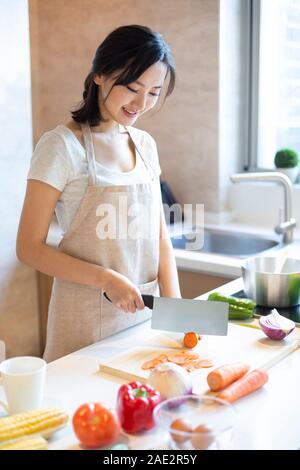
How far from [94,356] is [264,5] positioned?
196 cm

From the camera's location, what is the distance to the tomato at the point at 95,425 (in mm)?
979

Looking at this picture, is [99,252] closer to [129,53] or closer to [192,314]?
[192,314]

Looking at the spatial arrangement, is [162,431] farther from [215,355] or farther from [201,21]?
[201,21]

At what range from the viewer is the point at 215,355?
4.46ft

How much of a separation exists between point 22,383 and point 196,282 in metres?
1.34

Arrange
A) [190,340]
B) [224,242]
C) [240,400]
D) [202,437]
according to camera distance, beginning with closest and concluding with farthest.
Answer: [202,437] → [240,400] → [190,340] → [224,242]

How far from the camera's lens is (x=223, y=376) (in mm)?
1168

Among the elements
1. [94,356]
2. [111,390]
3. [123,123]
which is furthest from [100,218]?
[111,390]

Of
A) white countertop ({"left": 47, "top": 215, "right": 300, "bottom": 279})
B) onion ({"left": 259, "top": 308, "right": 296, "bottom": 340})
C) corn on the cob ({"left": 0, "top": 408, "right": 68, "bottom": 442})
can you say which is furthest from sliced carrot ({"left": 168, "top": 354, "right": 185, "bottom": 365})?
white countertop ({"left": 47, "top": 215, "right": 300, "bottom": 279})

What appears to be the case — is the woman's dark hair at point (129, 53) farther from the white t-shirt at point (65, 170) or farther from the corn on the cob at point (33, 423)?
the corn on the cob at point (33, 423)

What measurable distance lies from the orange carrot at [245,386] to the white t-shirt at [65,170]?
625 mm

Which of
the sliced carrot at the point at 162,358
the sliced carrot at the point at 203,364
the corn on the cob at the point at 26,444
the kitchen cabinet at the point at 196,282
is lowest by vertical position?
the kitchen cabinet at the point at 196,282

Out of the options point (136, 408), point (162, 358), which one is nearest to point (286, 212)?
point (162, 358)

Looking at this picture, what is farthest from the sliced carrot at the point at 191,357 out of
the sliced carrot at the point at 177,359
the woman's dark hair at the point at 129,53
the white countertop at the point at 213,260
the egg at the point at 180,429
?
the white countertop at the point at 213,260
